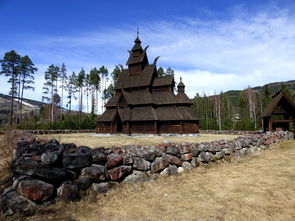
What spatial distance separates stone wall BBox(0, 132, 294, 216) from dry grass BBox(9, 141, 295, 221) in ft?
1.01

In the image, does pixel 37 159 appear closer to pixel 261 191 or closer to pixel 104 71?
pixel 261 191

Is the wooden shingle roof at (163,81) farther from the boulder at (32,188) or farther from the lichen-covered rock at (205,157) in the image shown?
the boulder at (32,188)

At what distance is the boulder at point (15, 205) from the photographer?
379cm

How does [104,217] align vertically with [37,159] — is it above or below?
below

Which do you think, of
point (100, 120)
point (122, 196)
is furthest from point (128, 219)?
point (100, 120)

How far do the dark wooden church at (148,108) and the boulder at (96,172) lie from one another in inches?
911

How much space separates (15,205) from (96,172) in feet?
6.37

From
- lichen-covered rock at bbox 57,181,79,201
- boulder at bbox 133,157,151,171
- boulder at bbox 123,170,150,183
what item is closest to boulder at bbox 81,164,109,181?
lichen-covered rock at bbox 57,181,79,201

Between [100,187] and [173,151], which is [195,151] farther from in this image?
[100,187]

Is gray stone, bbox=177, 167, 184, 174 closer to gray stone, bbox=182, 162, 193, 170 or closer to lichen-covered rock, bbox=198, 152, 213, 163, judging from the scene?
gray stone, bbox=182, 162, 193, 170

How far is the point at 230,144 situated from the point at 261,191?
15.5 ft

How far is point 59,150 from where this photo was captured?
15.8 ft

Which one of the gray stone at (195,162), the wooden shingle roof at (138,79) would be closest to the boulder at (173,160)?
the gray stone at (195,162)

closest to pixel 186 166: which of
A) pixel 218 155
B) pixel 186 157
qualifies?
pixel 186 157
